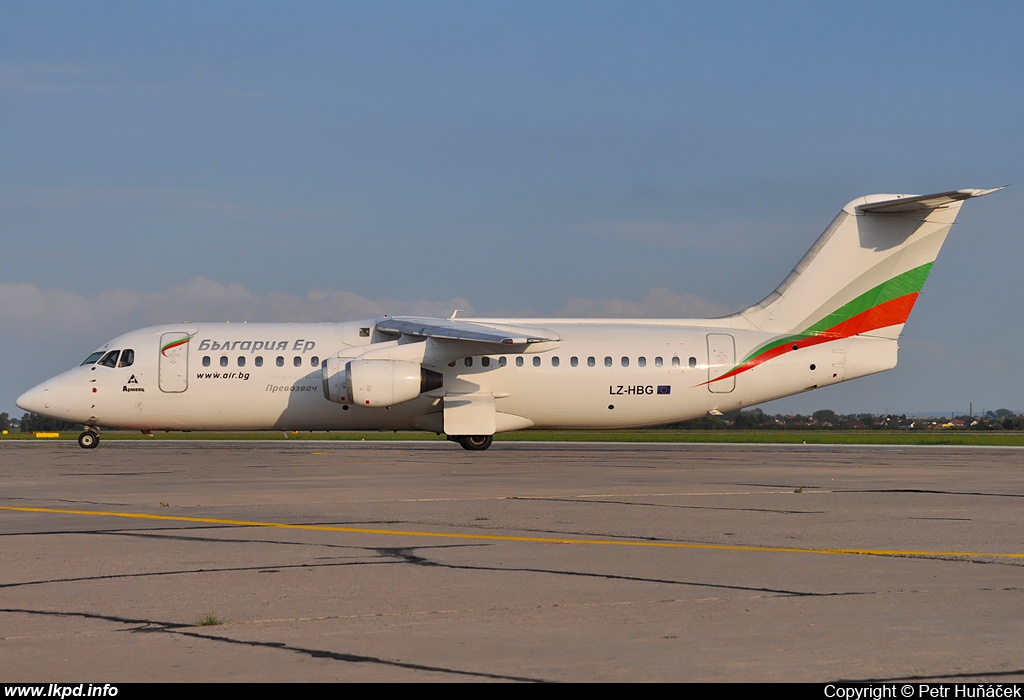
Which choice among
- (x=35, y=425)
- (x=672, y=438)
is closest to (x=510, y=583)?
(x=672, y=438)

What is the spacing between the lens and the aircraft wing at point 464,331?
29.0 m

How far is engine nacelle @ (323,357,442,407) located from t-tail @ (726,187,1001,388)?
31.1ft

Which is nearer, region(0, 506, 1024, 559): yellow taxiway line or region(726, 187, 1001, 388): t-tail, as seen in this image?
region(0, 506, 1024, 559): yellow taxiway line

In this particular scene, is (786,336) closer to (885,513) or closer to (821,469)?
(821,469)

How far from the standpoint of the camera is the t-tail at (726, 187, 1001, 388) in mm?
32531

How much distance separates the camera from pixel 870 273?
32656 mm

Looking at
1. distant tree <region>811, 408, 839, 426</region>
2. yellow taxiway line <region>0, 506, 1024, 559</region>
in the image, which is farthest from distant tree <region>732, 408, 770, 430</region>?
yellow taxiway line <region>0, 506, 1024, 559</region>

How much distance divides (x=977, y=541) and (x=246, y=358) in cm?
2378

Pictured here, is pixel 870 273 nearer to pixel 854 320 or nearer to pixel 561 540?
pixel 854 320

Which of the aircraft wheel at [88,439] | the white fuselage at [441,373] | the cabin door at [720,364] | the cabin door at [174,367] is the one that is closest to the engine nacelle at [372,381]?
the white fuselage at [441,373]

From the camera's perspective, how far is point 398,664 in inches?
239

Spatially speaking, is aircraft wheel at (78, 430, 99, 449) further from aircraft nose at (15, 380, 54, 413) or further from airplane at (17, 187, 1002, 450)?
aircraft nose at (15, 380, 54, 413)

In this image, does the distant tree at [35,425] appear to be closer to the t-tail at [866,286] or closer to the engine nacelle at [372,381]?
the engine nacelle at [372,381]
